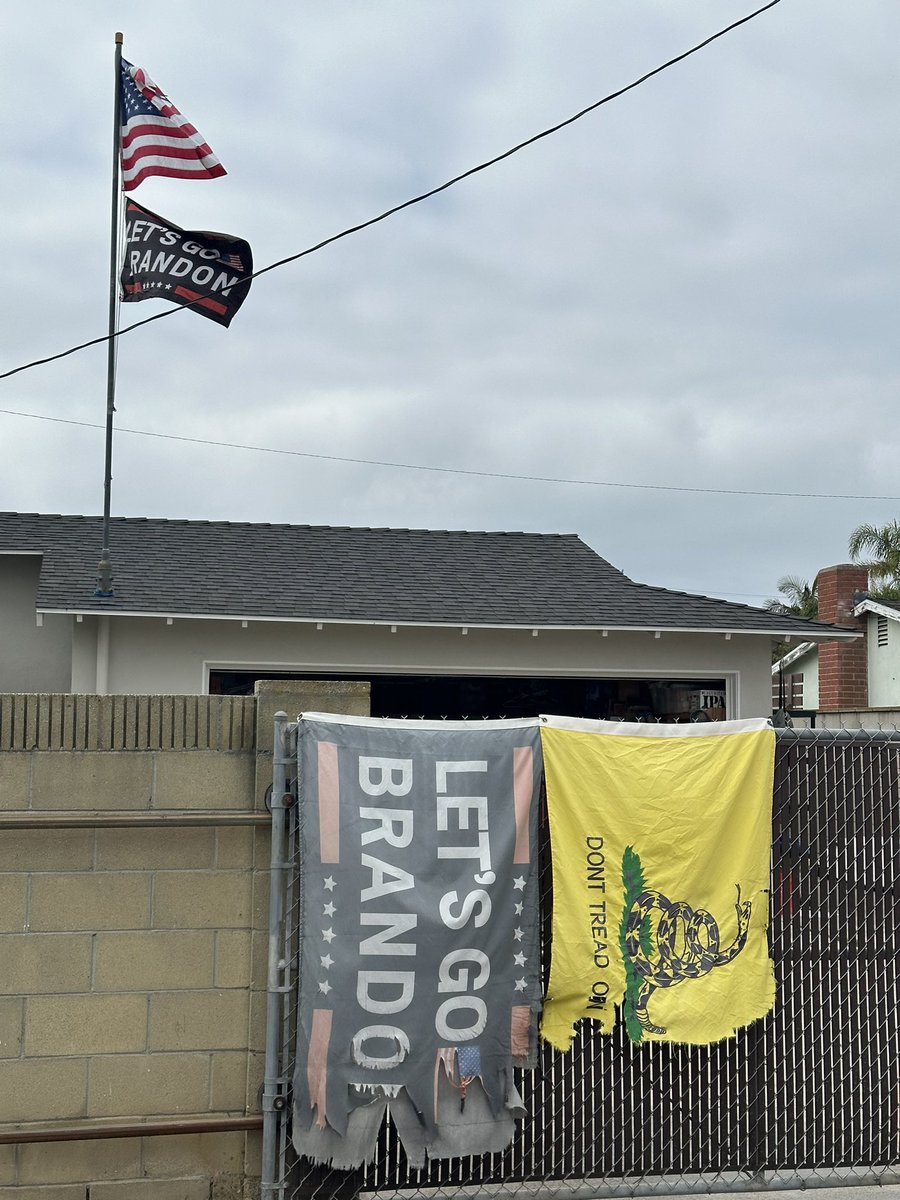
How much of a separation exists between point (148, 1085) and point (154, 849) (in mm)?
888

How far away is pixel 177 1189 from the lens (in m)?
4.60

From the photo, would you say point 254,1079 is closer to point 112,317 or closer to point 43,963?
point 43,963

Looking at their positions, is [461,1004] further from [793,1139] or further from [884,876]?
[884,876]

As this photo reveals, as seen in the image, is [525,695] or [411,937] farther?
[525,695]

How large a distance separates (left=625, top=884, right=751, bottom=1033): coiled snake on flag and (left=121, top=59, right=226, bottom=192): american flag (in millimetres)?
8076

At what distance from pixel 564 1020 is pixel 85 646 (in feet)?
30.2

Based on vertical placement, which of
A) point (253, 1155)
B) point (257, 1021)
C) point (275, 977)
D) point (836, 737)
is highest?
point (836, 737)

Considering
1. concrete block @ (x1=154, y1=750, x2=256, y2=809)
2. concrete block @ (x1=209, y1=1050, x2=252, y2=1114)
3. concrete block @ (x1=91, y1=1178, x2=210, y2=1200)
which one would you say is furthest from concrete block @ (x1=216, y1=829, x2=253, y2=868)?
concrete block @ (x1=91, y1=1178, x2=210, y2=1200)

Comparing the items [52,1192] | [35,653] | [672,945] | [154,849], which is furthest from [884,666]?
[52,1192]

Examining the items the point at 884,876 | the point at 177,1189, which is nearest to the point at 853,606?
the point at 884,876

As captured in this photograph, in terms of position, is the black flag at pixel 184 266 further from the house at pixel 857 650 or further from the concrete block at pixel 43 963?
the house at pixel 857 650

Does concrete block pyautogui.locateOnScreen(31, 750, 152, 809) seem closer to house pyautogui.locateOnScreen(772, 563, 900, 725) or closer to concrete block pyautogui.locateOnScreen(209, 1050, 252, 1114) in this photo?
concrete block pyautogui.locateOnScreen(209, 1050, 252, 1114)

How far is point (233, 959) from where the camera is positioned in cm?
471

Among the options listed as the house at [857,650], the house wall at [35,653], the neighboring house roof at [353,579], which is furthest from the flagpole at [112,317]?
the house at [857,650]
